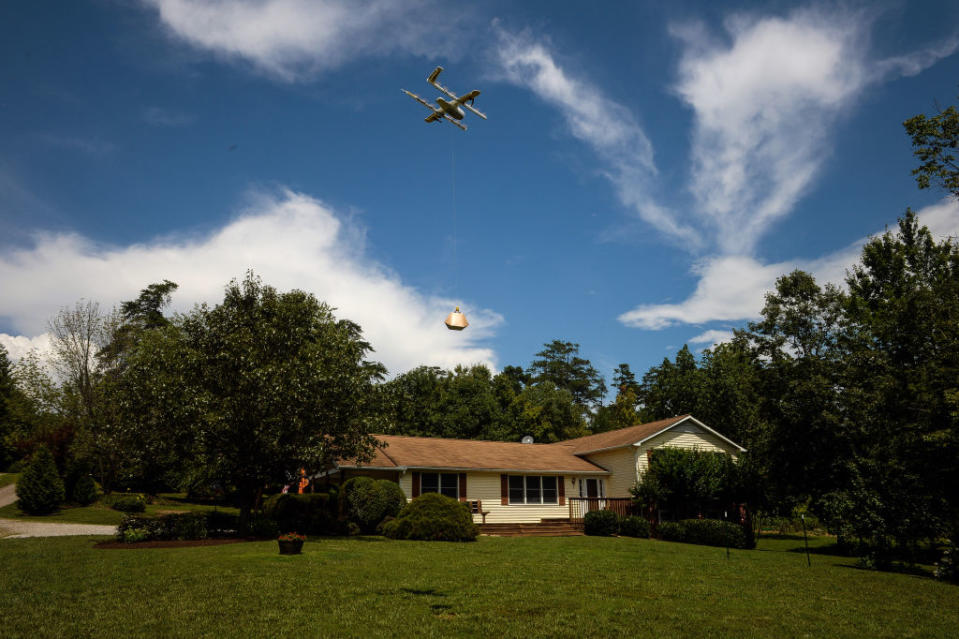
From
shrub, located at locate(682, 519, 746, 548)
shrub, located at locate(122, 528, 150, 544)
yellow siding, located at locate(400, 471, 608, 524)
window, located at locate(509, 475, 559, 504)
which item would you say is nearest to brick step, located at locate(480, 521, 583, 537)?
yellow siding, located at locate(400, 471, 608, 524)

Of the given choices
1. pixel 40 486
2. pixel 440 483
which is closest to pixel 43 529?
pixel 40 486

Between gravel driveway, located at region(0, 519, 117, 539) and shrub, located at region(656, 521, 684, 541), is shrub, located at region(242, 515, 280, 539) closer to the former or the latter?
gravel driveway, located at region(0, 519, 117, 539)

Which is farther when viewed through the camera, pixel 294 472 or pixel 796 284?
pixel 796 284

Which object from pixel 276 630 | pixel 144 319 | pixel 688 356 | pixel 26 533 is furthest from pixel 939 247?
pixel 144 319

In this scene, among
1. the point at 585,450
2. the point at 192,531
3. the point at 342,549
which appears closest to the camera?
the point at 342,549

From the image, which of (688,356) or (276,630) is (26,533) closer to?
(276,630)

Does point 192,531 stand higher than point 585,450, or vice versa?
point 585,450

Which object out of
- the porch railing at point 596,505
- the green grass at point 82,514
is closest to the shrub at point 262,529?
the green grass at point 82,514

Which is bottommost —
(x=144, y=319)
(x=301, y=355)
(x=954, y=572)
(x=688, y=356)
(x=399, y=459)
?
(x=954, y=572)
